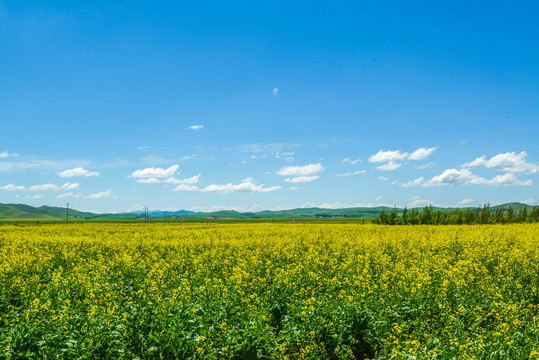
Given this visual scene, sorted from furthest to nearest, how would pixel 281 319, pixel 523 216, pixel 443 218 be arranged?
pixel 523 216 → pixel 443 218 → pixel 281 319

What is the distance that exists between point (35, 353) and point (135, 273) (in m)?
8.70

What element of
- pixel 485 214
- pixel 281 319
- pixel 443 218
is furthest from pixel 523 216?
pixel 281 319

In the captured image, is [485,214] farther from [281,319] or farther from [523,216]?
[281,319]

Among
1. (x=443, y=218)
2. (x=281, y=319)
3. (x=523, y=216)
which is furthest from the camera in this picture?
(x=523, y=216)

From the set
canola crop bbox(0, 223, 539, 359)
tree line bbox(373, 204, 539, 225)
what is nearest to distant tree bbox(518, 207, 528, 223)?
tree line bbox(373, 204, 539, 225)

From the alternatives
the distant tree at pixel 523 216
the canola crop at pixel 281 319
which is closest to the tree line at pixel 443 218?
the distant tree at pixel 523 216

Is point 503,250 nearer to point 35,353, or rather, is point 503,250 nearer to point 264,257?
point 264,257

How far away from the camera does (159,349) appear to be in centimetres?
731

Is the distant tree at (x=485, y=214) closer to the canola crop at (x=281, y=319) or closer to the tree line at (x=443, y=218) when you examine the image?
the tree line at (x=443, y=218)

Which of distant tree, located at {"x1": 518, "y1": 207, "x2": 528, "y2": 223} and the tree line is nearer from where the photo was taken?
the tree line

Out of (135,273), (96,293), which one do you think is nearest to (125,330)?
(96,293)

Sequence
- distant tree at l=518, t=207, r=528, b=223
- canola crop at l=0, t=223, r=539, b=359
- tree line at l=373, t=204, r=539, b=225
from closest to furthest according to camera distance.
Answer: canola crop at l=0, t=223, r=539, b=359 → tree line at l=373, t=204, r=539, b=225 → distant tree at l=518, t=207, r=528, b=223

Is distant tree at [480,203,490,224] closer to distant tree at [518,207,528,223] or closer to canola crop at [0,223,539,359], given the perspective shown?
distant tree at [518,207,528,223]

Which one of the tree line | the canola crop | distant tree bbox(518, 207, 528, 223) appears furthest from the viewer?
distant tree bbox(518, 207, 528, 223)
